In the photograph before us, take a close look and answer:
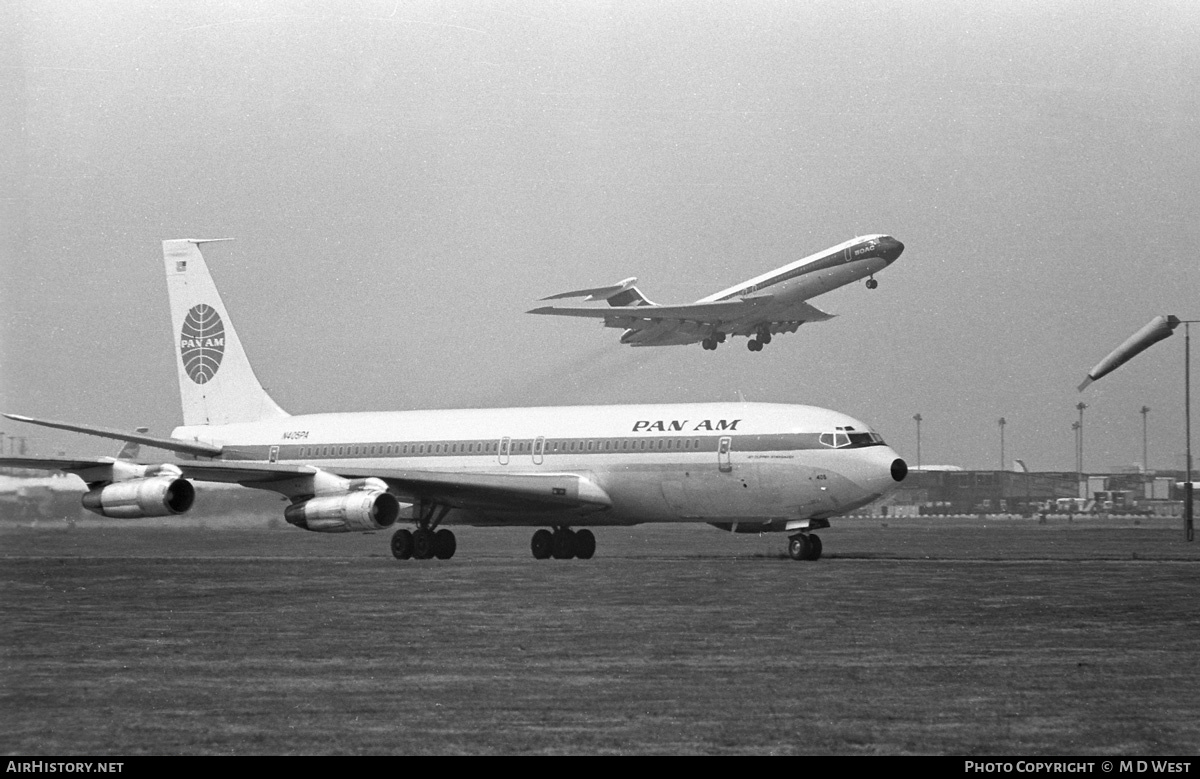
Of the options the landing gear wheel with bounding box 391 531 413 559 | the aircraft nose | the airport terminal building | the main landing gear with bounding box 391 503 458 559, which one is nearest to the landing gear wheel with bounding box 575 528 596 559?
the main landing gear with bounding box 391 503 458 559

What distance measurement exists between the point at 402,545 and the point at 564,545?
4.25 meters

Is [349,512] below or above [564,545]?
above

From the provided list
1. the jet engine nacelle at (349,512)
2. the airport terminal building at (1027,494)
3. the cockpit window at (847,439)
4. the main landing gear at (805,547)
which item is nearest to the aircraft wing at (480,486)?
the jet engine nacelle at (349,512)

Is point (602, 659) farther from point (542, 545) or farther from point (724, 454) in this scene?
point (542, 545)

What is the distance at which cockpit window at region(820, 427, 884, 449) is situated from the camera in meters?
38.8

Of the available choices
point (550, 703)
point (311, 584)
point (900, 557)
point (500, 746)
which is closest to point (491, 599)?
point (311, 584)

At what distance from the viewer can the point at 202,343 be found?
52469 millimetres

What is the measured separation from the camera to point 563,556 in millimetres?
43781

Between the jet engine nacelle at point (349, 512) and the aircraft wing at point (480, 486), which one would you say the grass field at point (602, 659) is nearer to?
the jet engine nacelle at point (349, 512)

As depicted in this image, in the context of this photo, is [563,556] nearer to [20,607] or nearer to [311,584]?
[311,584]

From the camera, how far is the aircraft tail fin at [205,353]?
51062 mm

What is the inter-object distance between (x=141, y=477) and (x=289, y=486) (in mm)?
3556

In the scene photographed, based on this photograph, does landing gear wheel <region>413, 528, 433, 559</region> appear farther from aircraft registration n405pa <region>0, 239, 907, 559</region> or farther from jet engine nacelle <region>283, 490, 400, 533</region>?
jet engine nacelle <region>283, 490, 400, 533</region>

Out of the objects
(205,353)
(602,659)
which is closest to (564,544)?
(205,353)
